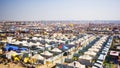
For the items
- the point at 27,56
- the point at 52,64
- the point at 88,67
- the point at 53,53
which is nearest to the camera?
the point at 88,67

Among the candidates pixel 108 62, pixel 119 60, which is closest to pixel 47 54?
pixel 108 62

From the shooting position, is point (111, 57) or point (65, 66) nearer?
point (65, 66)

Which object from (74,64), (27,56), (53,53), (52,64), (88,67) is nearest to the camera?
(74,64)

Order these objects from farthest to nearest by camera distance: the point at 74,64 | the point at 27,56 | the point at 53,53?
the point at 53,53 → the point at 27,56 → the point at 74,64

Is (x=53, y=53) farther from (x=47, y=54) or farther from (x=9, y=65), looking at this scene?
(x=9, y=65)

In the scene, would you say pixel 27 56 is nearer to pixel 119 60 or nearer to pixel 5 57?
pixel 5 57

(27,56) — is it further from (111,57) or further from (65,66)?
(111,57)

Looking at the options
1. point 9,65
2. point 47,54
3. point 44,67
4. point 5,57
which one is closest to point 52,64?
point 44,67

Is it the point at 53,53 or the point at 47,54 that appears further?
the point at 53,53

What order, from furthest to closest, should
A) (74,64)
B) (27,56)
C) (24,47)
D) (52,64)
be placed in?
(24,47)
(27,56)
(52,64)
(74,64)
